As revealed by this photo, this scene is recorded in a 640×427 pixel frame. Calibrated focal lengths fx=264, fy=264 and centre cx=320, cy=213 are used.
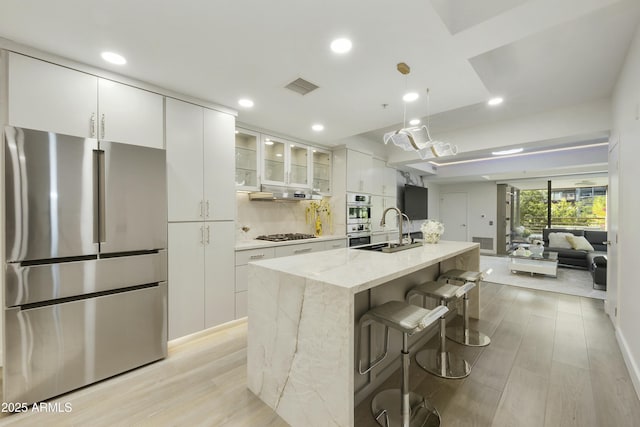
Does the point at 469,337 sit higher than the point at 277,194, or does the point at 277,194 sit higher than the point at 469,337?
the point at 277,194

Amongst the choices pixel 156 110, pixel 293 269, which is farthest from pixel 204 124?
pixel 293 269

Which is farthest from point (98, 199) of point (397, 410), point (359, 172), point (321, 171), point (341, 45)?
point (359, 172)

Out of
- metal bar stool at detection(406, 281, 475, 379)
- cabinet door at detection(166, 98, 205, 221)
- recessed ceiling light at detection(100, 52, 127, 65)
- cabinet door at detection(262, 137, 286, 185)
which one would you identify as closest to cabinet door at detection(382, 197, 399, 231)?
cabinet door at detection(262, 137, 286, 185)

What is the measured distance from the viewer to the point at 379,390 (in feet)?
6.37

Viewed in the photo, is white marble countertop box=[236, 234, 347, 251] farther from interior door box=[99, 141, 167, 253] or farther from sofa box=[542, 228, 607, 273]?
sofa box=[542, 228, 607, 273]

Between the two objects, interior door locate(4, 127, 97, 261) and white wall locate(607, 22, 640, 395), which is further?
white wall locate(607, 22, 640, 395)

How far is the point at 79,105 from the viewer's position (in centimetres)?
208

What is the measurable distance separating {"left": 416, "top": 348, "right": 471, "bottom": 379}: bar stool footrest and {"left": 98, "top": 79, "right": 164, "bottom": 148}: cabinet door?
10.1 feet

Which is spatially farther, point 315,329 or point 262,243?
point 262,243

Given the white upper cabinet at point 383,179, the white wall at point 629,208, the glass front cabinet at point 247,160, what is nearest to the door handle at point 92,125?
the glass front cabinet at point 247,160

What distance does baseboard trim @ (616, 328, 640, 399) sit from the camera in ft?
6.14

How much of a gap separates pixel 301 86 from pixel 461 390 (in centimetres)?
281

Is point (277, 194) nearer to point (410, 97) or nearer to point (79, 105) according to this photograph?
point (410, 97)

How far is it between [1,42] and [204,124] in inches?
54.8
